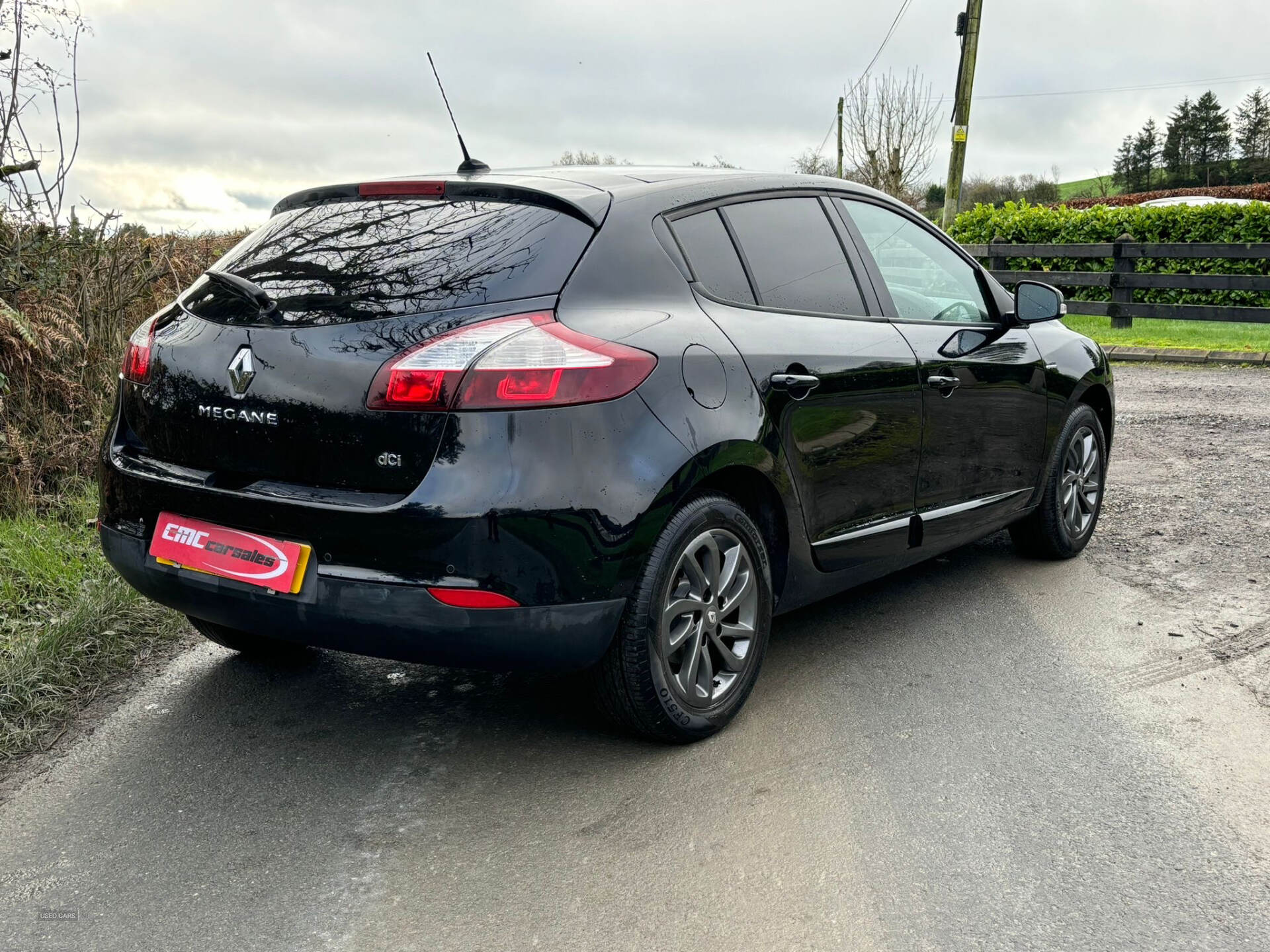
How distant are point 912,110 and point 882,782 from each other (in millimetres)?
37795

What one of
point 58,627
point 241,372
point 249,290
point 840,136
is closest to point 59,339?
point 58,627

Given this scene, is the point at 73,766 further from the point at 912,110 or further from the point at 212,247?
the point at 912,110

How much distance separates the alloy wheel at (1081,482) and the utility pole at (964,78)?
537 inches

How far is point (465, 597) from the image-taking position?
2986 mm

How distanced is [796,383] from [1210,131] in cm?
9263

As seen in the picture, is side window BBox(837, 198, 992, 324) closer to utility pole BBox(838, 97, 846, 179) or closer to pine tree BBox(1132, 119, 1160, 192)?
utility pole BBox(838, 97, 846, 179)

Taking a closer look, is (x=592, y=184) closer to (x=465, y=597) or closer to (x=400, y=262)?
(x=400, y=262)

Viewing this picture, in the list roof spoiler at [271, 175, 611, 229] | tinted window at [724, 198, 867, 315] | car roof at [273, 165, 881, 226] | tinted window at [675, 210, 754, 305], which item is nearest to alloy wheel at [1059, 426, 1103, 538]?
tinted window at [724, 198, 867, 315]

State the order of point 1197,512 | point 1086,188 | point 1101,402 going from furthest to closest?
point 1086,188, point 1197,512, point 1101,402

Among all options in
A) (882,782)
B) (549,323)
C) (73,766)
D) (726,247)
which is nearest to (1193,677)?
(882,782)

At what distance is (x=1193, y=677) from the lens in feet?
13.5

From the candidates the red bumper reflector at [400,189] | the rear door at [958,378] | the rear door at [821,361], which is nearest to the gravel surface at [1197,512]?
the rear door at [958,378]

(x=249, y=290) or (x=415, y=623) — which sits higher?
(x=249, y=290)

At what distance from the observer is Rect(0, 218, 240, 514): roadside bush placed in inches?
239
